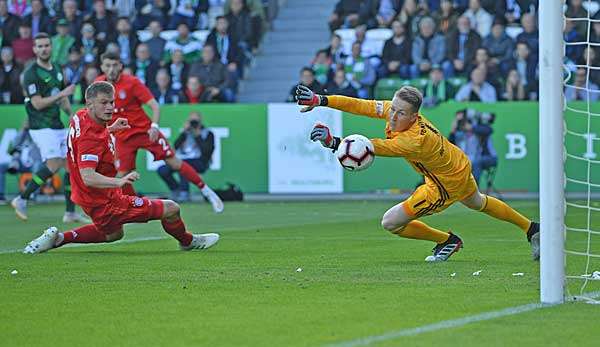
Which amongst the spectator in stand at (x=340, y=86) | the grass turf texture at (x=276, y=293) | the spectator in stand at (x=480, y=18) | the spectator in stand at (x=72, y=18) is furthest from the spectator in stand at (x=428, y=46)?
the grass turf texture at (x=276, y=293)

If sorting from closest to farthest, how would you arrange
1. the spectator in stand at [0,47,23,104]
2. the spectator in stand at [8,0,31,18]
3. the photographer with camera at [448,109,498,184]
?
the photographer with camera at [448,109,498,184]
the spectator in stand at [0,47,23,104]
the spectator in stand at [8,0,31,18]

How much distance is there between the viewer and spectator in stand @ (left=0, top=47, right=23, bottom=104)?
24031 millimetres

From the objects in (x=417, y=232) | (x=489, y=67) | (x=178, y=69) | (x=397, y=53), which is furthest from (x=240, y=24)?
(x=417, y=232)

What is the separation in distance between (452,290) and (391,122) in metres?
2.06

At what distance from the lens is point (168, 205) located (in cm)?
1112

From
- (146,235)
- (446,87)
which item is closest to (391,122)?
(146,235)

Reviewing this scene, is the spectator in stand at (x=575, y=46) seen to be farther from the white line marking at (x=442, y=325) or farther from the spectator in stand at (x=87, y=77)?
the white line marking at (x=442, y=325)

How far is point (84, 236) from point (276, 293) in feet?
11.2

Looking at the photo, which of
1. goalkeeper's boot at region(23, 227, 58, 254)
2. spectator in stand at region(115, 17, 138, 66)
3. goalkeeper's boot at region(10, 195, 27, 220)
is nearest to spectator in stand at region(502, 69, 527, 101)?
spectator in stand at region(115, 17, 138, 66)

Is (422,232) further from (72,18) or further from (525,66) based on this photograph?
(72,18)

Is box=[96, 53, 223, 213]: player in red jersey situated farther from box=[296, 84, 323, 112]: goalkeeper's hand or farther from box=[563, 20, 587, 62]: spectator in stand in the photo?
box=[563, 20, 587, 62]: spectator in stand

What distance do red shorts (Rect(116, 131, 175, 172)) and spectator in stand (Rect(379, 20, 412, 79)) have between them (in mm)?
8329

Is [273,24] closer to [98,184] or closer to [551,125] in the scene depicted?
[98,184]

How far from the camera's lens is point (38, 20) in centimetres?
2680
